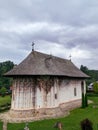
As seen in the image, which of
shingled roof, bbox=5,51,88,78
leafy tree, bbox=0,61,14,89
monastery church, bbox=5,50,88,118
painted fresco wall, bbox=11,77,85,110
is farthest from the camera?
leafy tree, bbox=0,61,14,89

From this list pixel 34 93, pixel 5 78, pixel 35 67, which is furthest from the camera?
pixel 5 78

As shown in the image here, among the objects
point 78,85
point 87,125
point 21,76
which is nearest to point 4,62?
point 78,85

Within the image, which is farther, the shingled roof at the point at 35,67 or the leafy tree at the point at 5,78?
the leafy tree at the point at 5,78

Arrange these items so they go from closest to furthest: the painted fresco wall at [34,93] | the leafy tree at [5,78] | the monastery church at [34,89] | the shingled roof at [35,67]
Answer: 1. the monastery church at [34,89]
2. the painted fresco wall at [34,93]
3. the shingled roof at [35,67]
4. the leafy tree at [5,78]

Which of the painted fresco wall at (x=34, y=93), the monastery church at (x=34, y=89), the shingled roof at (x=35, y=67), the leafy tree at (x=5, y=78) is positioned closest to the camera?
the monastery church at (x=34, y=89)

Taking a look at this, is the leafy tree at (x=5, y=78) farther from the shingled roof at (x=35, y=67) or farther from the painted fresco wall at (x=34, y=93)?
the painted fresco wall at (x=34, y=93)

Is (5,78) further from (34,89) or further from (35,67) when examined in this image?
(34,89)

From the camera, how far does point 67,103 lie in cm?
3228

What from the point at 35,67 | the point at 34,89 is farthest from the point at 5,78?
the point at 34,89

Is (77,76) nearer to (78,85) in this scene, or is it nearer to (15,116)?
(78,85)

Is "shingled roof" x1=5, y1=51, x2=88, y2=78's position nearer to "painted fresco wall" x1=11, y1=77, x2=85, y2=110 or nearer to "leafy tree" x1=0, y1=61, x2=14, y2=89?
"painted fresco wall" x1=11, y1=77, x2=85, y2=110

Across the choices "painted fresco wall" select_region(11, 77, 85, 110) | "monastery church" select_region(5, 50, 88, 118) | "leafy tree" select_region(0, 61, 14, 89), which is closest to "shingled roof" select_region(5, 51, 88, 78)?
"monastery church" select_region(5, 50, 88, 118)

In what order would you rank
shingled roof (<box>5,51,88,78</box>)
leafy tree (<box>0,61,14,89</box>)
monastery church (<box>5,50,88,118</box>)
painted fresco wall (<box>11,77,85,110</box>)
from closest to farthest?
monastery church (<box>5,50,88,118</box>) < painted fresco wall (<box>11,77,85,110</box>) < shingled roof (<box>5,51,88,78</box>) < leafy tree (<box>0,61,14,89</box>)

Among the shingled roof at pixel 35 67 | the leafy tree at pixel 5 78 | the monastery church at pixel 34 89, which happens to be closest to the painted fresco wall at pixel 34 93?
the monastery church at pixel 34 89
